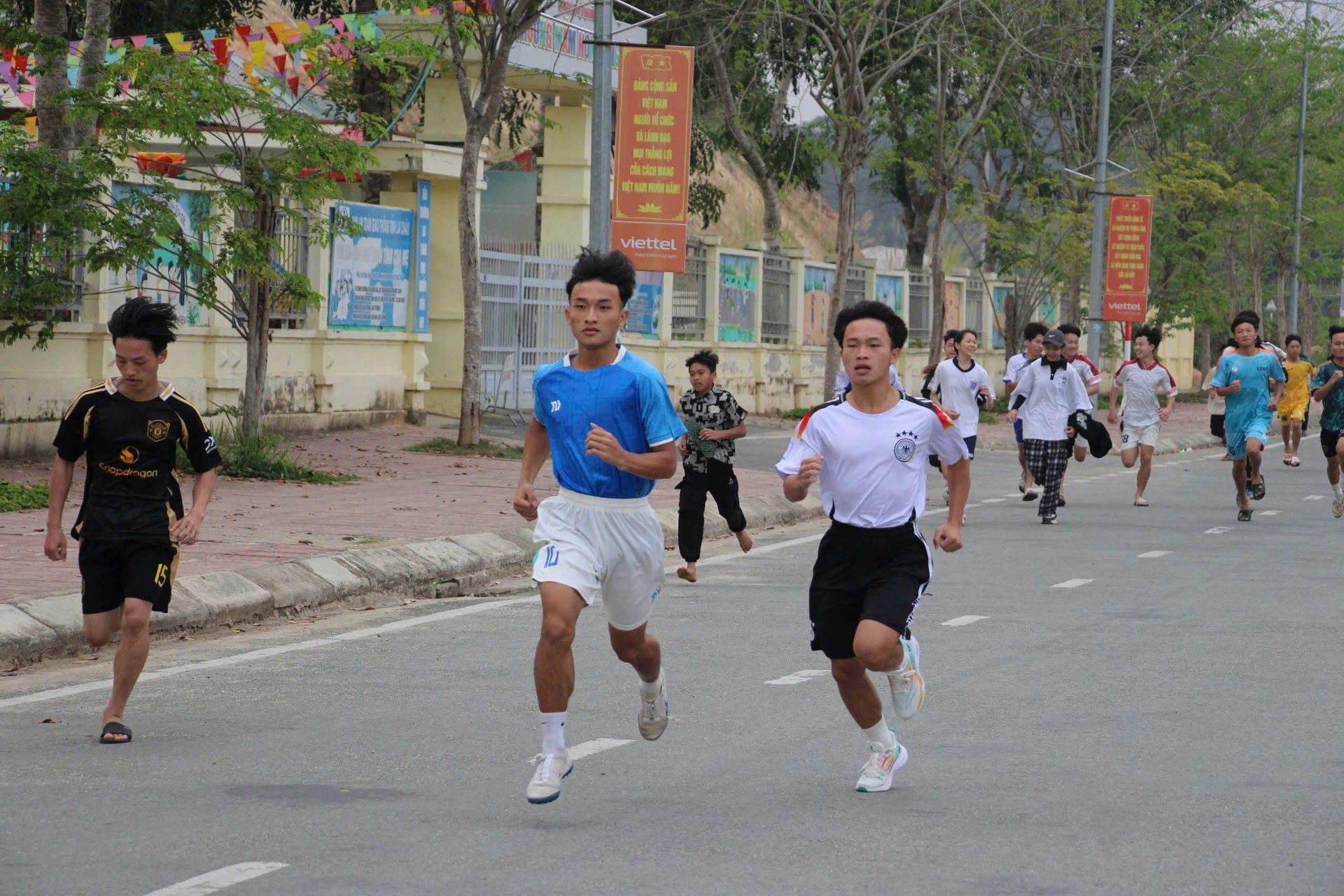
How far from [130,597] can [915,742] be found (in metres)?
3.03

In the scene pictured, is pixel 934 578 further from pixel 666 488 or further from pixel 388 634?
pixel 666 488

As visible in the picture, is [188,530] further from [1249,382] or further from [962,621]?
[1249,382]

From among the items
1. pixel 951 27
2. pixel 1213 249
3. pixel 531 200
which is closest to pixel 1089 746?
pixel 531 200

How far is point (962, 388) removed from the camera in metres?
17.3

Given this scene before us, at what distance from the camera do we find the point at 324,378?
23141 millimetres

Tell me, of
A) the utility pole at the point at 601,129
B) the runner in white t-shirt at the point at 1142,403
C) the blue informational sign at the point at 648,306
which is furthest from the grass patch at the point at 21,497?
the blue informational sign at the point at 648,306

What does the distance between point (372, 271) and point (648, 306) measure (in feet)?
23.4

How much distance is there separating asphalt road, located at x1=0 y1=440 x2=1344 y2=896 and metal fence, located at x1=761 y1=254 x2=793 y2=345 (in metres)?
23.3

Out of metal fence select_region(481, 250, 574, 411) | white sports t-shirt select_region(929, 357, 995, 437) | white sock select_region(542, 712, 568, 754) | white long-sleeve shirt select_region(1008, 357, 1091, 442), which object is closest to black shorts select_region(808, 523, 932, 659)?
white sock select_region(542, 712, 568, 754)

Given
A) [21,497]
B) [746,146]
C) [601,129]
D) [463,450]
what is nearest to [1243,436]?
[601,129]

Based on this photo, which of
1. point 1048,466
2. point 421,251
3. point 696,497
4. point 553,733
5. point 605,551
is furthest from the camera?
point 421,251

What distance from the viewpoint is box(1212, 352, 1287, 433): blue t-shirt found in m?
17.8

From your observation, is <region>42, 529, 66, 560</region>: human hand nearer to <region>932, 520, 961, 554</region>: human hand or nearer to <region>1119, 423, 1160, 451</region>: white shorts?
<region>932, 520, 961, 554</region>: human hand

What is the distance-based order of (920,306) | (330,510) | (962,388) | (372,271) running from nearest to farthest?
(330,510) → (962,388) → (372,271) → (920,306)
